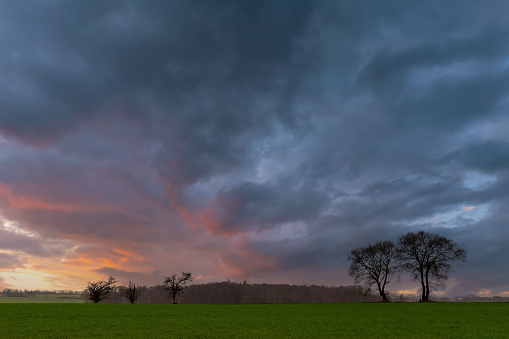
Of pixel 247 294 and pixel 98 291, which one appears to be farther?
pixel 247 294

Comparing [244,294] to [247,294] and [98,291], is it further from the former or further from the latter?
[98,291]

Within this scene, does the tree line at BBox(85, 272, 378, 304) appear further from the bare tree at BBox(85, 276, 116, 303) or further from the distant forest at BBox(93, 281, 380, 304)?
the bare tree at BBox(85, 276, 116, 303)

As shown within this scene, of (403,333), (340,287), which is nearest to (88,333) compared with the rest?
(403,333)

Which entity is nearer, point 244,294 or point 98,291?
point 98,291

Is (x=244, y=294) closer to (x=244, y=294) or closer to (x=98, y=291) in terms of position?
(x=244, y=294)

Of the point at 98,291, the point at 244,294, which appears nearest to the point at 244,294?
the point at 244,294

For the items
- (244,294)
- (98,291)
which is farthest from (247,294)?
(98,291)

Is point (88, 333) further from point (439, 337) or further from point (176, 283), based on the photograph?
point (176, 283)

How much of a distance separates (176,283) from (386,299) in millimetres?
62848

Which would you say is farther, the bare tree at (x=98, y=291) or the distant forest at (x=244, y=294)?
the distant forest at (x=244, y=294)

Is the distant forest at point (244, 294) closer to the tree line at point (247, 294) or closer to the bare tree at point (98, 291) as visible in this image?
the tree line at point (247, 294)

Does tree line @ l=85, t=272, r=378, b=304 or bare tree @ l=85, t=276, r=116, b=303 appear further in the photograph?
tree line @ l=85, t=272, r=378, b=304

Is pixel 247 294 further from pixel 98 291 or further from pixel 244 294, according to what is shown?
pixel 98 291

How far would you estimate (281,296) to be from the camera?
7564 inches
